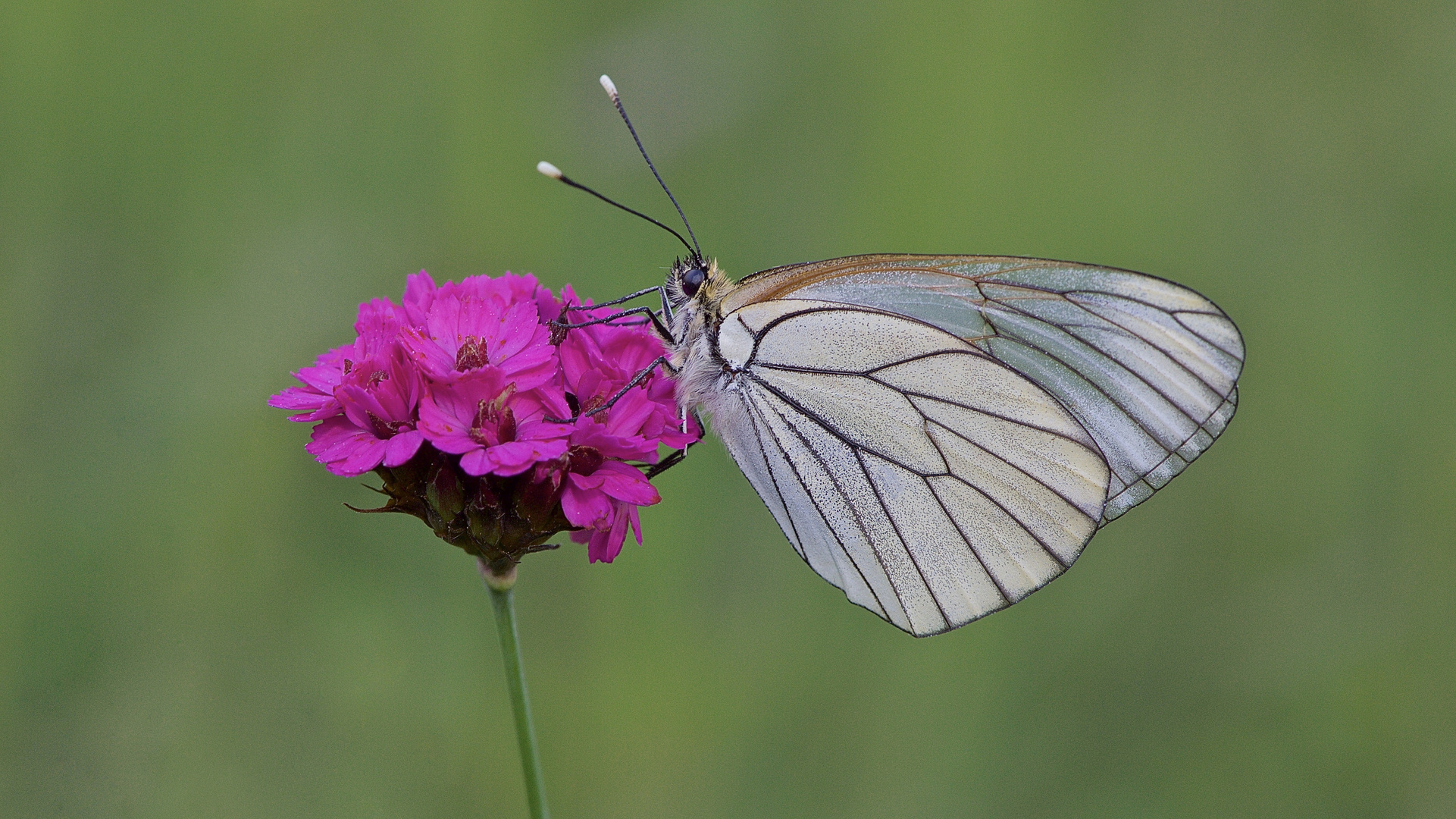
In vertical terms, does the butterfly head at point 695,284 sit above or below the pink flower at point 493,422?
above

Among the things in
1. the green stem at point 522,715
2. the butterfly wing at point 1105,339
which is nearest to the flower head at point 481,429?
the green stem at point 522,715

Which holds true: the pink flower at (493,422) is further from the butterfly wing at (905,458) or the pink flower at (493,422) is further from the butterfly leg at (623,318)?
the butterfly wing at (905,458)

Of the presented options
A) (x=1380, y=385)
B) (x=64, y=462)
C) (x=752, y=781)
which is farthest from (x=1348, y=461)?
(x=64, y=462)

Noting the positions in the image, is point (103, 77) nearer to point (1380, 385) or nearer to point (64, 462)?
point (64, 462)

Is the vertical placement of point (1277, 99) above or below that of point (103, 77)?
below

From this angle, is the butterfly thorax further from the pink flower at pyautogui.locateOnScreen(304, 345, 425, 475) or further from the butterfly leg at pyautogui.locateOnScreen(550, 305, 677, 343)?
the pink flower at pyautogui.locateOnScreen(304, 345, 425, 475)

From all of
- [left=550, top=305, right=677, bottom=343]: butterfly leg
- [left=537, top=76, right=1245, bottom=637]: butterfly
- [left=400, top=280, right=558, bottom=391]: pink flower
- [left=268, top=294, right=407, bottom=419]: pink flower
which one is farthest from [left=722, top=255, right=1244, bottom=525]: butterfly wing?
[left=268, top=294, right=407, bottom=419]: pink flower
